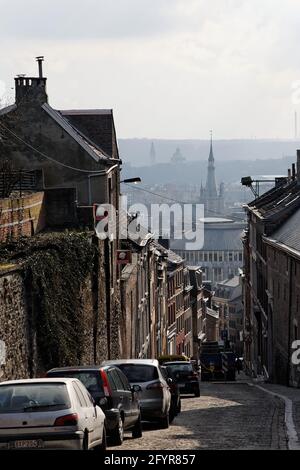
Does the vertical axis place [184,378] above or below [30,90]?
below

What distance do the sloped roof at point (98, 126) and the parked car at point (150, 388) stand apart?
24.9 meters

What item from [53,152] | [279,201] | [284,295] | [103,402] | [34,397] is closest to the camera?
[34,397]

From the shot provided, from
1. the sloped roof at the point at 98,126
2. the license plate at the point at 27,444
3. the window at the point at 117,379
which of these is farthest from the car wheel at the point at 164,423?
the sloped roof at the point at 98,126

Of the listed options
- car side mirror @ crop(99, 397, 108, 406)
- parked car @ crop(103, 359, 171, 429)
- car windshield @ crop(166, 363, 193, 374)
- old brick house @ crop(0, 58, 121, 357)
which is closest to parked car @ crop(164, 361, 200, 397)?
car windshield @ crop(166, 363, 193, 374)

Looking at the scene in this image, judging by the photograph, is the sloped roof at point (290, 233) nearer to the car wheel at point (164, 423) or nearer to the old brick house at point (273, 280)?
the old brick house at point (273, 280)

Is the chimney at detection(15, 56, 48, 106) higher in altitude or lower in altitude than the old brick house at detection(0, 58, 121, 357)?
higher

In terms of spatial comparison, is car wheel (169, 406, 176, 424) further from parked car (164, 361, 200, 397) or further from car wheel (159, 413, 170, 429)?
parked car (164, 361, 200, 397)

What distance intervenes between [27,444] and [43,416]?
433 millimetres

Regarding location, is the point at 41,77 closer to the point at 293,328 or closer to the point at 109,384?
the point at 293,328

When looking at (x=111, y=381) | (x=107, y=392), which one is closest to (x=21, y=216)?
(x=111, y=381)

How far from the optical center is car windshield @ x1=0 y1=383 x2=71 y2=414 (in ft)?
58.9

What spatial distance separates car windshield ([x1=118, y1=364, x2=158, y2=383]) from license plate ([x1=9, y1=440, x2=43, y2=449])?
1083 centimetres

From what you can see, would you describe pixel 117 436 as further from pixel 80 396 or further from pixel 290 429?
pixel 290 429

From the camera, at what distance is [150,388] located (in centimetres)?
2836
